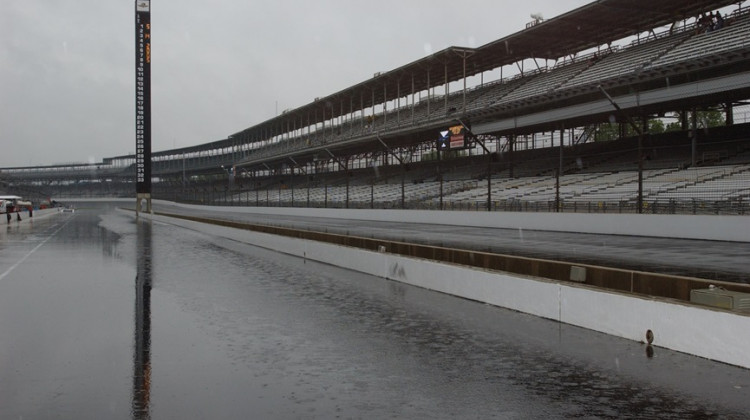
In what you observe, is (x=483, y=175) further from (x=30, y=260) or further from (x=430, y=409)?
(x=430, y=409)

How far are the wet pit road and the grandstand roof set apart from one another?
33.7 meters

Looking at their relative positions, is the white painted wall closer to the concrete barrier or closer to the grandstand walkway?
the grandstand walkway

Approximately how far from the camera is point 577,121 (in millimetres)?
40031

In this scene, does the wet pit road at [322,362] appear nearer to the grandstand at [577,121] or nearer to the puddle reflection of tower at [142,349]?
the puddle reflection of tower at [142,349]

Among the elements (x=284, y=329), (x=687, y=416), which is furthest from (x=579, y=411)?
(x=284, y=329)

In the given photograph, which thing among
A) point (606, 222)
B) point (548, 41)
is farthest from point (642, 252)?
point (548, 41)

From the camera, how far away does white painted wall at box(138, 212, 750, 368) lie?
256 inches

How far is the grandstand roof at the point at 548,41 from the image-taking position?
38156 mm

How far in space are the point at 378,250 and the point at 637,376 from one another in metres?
9.70

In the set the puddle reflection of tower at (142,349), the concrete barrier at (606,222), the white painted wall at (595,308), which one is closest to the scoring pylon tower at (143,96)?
the concrete barrier at (606,222)

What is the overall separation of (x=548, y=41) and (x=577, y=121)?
8737 mm

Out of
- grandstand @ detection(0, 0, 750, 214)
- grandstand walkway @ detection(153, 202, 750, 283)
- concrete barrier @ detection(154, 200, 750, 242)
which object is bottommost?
grandstand walkway @ detection(153, 202, 750, 283)

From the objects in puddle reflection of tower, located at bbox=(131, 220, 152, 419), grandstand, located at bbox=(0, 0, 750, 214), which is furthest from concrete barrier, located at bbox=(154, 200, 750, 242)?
puddle reflection of tower, located at bbox=(131, 220, 152, 419)

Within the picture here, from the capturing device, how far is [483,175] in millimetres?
48250
